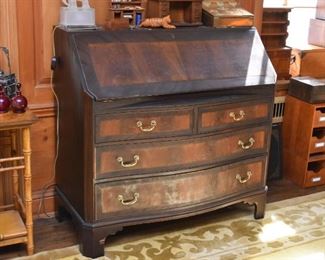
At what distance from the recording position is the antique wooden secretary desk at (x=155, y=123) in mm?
2512

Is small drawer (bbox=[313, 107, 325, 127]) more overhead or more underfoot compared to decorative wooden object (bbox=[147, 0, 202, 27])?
more underfoot

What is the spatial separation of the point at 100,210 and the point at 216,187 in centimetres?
67

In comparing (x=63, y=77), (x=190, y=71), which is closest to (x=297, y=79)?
(x=190, y=71)

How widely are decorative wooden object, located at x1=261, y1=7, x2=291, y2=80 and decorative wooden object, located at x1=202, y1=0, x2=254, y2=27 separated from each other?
51 centimetres

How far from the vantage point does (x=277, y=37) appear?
372 centimetres

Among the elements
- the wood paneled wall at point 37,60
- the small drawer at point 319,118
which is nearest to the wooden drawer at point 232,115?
the small drawer at point 319,118

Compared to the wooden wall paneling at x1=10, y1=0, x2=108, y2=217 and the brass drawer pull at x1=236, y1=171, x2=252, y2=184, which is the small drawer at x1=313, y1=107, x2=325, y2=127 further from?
the wooden wall paneling at x1=10, y1=0, x2=108, y2=217

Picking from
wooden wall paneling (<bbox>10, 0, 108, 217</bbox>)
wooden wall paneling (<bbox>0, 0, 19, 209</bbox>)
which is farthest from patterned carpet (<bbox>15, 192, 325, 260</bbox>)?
wooden wall paneling (<bbox>0, 0, 19, 209</bbox>)

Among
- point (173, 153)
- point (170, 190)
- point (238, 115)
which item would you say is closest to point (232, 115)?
point (238, 115)

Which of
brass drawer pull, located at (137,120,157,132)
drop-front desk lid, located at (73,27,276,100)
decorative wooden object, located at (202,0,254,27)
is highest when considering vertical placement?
decorative wooden object, located at (202,0,254,27)

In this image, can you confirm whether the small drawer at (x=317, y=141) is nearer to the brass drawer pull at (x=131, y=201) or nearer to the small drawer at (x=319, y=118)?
the small drawer at (x=319, y=118)

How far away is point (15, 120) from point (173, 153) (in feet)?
2.61

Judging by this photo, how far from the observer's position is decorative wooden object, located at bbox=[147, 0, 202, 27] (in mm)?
2969

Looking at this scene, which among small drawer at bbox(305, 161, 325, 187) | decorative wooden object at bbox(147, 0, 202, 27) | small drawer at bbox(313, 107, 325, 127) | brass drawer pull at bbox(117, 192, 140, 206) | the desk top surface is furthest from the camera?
Result: small drawer at bbox(305, 161, 325, 187)
